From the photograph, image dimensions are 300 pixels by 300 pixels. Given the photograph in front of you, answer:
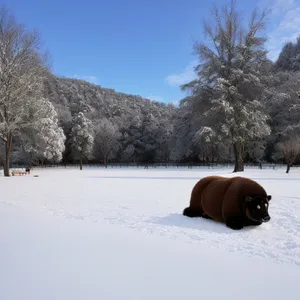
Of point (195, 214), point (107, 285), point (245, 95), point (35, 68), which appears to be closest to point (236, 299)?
point (107, 285)

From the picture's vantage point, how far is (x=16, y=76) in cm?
1853

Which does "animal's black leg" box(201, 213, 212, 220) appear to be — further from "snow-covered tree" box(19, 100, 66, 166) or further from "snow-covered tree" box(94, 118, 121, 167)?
"snow-covered tree" box(94, 118, 121, 167)

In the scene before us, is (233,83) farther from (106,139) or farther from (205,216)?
(106,139)

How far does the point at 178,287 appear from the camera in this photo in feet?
8.86

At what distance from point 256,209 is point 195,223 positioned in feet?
4.17

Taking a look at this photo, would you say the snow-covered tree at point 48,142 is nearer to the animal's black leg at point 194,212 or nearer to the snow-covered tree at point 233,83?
the snow-covered tree at point 233,83

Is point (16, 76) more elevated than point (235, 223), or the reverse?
point (16, 76)

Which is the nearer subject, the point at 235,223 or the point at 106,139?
the point at 235,223

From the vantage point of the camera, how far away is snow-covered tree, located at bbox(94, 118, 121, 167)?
53.9 m

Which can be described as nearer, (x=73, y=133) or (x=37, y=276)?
(x=37, y=276)

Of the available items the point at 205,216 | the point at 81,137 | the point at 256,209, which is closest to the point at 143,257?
the point at 256,209

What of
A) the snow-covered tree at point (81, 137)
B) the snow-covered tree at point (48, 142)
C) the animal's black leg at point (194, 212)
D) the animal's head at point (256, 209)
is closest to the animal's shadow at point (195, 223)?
the animal's black leg at point (194, 212)

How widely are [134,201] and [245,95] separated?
1900cm

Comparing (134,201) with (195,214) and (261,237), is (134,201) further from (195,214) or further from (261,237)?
(261,237)
